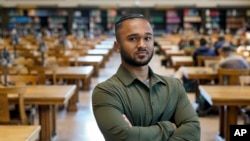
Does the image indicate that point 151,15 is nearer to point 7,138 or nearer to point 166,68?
point 166,68

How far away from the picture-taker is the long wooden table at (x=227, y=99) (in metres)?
4.72

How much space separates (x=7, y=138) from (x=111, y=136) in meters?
1.14

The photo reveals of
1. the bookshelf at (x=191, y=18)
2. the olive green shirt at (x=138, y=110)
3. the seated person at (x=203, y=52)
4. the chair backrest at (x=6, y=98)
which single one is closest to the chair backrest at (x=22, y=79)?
the chair backrest at (x=6, y=98)

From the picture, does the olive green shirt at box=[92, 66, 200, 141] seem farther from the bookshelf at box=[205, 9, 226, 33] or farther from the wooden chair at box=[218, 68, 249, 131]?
the bookshelf at box=[205, 9, 226, 33]

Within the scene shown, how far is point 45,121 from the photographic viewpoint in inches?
Result: 209

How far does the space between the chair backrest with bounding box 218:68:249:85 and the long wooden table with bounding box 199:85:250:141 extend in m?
0.81

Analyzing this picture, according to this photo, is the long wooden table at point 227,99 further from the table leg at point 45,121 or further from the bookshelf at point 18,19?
the bookshelf at point 18,19

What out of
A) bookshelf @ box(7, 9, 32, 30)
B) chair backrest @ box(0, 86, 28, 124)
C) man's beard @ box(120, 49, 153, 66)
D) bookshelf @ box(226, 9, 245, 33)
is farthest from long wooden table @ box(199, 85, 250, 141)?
bookshelf @ box(7, 9, 32, 30)

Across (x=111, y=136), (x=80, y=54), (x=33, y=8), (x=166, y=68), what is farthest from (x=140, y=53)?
(x=33, y=8)

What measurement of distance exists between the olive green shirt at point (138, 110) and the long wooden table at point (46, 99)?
2.63 metres

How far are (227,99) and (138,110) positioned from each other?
2.74 metres

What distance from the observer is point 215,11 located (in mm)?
21812

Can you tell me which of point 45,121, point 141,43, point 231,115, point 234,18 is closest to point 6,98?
point 45,121

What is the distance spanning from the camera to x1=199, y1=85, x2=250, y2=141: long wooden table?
4.72 meters
